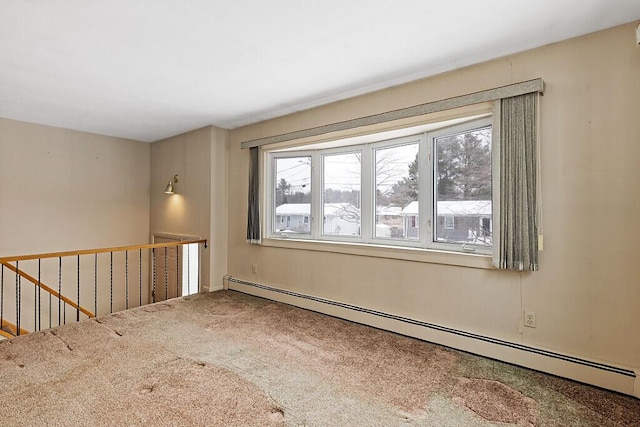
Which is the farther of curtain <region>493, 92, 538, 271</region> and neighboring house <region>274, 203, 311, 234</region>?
neighboring house <region>274, 203, 311, 234</region>

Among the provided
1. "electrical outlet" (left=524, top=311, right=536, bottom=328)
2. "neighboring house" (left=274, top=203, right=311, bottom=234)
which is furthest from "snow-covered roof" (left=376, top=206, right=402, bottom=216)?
"electrical outlet" (left=524, top=311, right=536, bottom=328)

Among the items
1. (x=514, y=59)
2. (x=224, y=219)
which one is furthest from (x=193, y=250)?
(x=514, y=59)

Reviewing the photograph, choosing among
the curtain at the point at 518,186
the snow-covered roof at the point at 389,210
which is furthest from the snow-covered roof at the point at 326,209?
the curtain at the point at 518,186

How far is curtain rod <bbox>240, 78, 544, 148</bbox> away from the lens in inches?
Answer: 93.4

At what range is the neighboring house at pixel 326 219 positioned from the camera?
3679 mm

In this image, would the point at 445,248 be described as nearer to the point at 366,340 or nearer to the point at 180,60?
the point at 366,340

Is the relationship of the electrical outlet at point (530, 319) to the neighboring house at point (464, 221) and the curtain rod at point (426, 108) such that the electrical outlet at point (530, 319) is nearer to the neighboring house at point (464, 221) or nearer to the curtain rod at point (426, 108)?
the neighboring house at point (464, 221)

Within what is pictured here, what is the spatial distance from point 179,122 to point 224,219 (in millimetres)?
1415

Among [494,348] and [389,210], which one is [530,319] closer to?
[494,348]

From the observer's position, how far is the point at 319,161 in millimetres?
3980

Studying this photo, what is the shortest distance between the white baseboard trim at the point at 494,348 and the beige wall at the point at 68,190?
3316mm

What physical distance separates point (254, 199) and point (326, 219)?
102cm

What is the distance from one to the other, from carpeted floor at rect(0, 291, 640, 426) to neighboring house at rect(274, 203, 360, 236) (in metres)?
1.12

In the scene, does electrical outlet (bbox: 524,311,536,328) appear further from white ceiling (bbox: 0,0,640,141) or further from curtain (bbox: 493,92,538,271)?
white ceiling (bbox: 0,0,640,141)
